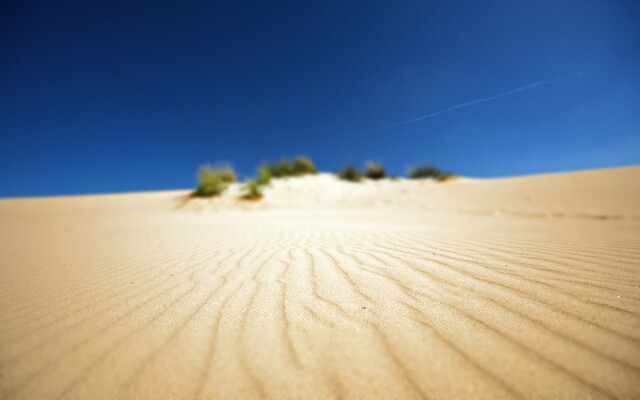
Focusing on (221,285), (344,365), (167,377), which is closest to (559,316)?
(344,365)

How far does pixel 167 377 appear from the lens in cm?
91

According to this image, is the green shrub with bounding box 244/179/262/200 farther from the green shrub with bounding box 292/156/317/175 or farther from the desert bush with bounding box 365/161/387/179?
the desert bush with bounding box 365/161/387/179

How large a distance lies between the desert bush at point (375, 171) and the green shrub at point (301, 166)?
151 inches

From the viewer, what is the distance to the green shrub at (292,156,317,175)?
1516 centimetres

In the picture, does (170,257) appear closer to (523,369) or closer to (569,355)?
(523,369)

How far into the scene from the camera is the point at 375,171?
1548cm

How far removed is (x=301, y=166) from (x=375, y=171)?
4912mm

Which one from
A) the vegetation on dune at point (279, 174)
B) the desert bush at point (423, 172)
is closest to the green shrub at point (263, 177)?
the vegetation on dune at point (279, 174)

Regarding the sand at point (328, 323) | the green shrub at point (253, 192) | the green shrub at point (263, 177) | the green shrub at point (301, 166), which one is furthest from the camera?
the green shrub at point (301, 166)

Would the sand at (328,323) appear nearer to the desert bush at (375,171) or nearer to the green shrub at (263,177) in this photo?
the green shrub at (263,177)

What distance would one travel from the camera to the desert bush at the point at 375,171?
15461mm

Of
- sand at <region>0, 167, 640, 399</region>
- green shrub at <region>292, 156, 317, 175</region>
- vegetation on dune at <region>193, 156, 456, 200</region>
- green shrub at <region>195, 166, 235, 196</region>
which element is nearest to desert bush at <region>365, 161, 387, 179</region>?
vegetation on dune at <region>193, 156, 456, 200</region>

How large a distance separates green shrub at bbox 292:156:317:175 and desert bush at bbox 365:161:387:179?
12.6 feet

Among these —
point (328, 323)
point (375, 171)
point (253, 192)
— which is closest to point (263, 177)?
point (253, 192)
